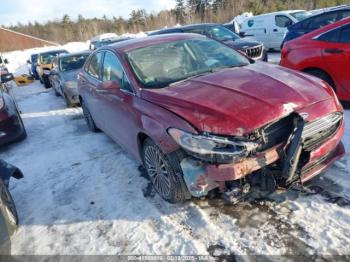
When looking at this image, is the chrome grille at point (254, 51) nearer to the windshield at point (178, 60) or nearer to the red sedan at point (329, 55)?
the red sedan at point (329, 55)

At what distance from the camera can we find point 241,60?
Answer: 4.19 metres

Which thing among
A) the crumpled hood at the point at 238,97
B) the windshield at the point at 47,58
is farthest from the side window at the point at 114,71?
the windshield at the point at 47,58

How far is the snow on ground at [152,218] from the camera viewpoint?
274 cm

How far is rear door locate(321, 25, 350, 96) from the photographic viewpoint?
510 cm

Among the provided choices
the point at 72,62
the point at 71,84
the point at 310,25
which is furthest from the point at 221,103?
the point at 72,62

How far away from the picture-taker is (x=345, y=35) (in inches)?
203

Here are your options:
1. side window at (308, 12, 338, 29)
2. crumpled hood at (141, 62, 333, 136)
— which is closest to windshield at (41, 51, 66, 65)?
side window at (308, 12, 338, 29)

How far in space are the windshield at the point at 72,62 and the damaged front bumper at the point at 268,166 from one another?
8069 mm

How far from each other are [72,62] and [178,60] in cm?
704

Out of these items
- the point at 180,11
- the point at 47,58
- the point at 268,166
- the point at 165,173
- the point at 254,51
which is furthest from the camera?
the point at 180,11

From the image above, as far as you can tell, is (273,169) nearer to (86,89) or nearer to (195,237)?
(195,237)

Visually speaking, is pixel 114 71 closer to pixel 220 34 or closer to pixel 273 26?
pixel 220 34

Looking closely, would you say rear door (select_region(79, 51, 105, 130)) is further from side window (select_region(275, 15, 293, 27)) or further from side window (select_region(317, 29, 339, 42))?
side window (select_region(275, 15, 293, 27))

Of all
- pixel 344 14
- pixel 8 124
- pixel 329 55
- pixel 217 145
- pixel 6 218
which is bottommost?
pixel 8 124
